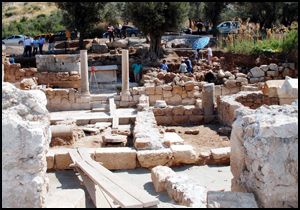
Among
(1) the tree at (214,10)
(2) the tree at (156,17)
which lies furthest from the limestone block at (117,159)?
(1) the tree at (214,10)

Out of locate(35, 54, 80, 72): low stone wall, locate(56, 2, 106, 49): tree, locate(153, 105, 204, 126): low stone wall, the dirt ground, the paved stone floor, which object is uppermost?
locate(56, 2, 106, 49): tree

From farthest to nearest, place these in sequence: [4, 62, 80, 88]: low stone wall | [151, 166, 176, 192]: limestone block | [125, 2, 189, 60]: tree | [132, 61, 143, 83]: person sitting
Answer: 1. [125, 2, 189, 60]: tree
2. [132, 61, 143, 83]: person sitting
3. [4, 62, 80, 88]: low stone wall
4. [151, 166, 176, 192]: limestone block

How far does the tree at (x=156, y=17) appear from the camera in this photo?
24.0 metres

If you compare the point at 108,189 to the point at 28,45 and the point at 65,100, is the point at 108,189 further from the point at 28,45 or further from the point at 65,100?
the point at 28,45

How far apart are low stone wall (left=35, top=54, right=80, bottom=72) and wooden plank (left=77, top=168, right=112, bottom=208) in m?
13.1

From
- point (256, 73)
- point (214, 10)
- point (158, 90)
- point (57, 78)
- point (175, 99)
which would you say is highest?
point (214, 10)

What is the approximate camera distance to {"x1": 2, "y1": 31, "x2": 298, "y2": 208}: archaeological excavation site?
206 inches

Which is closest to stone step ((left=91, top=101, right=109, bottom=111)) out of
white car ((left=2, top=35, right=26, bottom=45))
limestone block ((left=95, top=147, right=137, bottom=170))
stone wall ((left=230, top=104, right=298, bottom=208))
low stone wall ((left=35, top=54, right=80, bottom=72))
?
low stone wall ((left=35, top=54, right=80, bottom=72))

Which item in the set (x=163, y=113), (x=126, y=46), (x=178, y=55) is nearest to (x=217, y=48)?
(x=178, y=55)

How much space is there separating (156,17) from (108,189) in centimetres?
1830

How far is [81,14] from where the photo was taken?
28562 mm

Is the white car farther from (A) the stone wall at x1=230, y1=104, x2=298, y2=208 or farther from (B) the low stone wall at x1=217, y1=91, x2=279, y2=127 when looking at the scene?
(A) the stone wall at x1=230, y1=104, x2=298, y2=208

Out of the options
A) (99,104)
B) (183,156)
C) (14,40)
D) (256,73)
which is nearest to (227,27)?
(256,73)

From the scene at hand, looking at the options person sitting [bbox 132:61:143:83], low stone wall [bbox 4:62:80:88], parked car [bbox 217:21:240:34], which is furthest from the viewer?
parked car [bbox 217:21:240:34]
